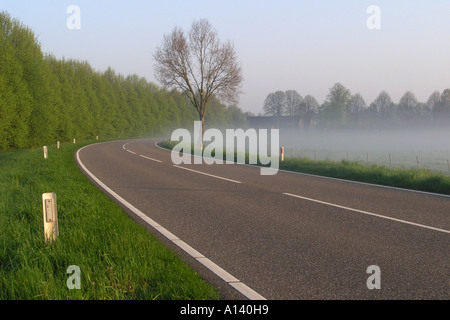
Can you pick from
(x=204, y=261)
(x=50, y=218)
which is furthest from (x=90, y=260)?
(x=204, y=261)

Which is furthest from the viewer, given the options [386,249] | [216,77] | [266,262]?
[216,77]

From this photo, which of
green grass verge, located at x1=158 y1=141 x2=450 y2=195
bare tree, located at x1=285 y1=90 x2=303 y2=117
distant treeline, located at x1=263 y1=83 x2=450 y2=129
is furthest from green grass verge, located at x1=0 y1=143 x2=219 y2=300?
bare tree, located at x1=285 y1=90 x2=303 y2=117

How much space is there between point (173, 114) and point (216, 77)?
54890mm

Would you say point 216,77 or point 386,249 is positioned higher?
point 216,77

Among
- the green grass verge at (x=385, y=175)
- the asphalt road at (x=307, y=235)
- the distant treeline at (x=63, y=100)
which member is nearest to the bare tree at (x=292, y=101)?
the distant treeline at (x=63, y=100)

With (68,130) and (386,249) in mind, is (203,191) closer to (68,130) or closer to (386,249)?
(386,249)

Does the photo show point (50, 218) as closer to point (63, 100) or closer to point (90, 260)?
point (90, 260)

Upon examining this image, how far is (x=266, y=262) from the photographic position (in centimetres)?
473

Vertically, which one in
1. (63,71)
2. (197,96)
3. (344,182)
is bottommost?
(344,182)

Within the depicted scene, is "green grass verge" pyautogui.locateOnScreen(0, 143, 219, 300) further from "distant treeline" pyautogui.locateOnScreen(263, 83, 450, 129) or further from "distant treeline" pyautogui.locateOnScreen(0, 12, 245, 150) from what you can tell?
"distant treeline" pyautogui.locateOnScreen(263, 83, 450, 129)

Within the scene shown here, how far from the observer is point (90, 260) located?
4359mm

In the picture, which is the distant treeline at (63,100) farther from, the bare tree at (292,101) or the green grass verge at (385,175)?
the bare tree at (292,101)

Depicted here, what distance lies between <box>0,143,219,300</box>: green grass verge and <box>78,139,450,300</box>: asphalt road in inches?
18.4
